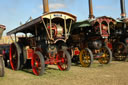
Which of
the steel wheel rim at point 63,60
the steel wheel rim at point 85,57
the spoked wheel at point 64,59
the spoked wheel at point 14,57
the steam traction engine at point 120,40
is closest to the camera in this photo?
the spoked wheel at point 64,59

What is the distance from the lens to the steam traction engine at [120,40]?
1056 cm

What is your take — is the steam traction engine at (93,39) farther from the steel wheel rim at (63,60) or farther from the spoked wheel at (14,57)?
the spoked wheel at (14,57)

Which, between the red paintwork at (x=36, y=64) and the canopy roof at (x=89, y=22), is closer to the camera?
the red paintwork at (x=36, y=64)

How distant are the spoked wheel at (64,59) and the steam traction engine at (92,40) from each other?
1432 mm

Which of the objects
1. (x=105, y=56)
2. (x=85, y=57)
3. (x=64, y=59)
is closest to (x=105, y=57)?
(x=105, y=56)

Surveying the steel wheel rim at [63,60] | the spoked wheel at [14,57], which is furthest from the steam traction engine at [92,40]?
the spoked wheel at [14,57]

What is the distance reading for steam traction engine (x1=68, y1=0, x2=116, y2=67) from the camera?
8658 mm

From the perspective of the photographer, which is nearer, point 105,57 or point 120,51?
point 105,57

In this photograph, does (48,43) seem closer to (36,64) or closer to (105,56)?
(36,64)

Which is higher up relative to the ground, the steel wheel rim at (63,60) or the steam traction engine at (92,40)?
the steam traction engine at (92,40)

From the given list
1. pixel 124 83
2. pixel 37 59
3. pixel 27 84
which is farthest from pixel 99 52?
pixel 27 84

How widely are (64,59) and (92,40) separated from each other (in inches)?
89.5

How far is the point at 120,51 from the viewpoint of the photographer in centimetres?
1119

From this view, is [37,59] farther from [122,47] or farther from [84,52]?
[122,47]
